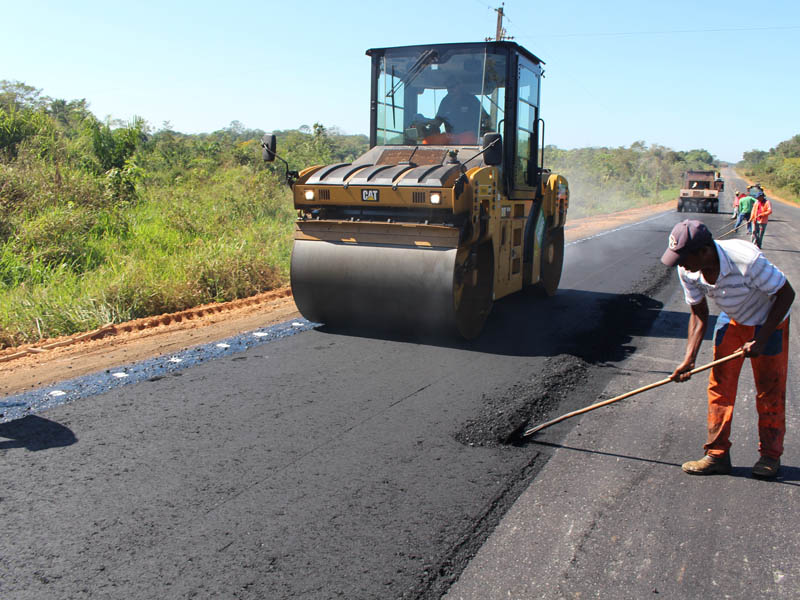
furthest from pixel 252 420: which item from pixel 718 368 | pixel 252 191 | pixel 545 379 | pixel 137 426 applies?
pixel 252 191

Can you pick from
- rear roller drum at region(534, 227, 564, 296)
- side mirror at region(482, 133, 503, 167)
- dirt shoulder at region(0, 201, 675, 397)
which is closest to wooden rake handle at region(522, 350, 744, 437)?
side mirror at region(482, 133, 503, 167)

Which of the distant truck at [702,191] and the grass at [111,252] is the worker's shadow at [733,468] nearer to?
the grass at [111,252]

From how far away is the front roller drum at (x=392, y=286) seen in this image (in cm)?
615

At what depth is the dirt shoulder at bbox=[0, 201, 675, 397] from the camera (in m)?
5.63

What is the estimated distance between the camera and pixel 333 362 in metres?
5.88

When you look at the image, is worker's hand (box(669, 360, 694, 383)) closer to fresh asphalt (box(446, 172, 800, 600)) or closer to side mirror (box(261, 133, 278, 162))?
fresh asphalt (box(446, 172, 800, 600))

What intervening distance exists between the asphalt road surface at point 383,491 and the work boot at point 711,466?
0.21 ft

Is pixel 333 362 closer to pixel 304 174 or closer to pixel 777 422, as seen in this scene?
pixel 304 174

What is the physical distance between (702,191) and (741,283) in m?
35.0

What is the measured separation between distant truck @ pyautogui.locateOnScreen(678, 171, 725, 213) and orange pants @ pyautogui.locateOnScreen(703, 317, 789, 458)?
113 feet

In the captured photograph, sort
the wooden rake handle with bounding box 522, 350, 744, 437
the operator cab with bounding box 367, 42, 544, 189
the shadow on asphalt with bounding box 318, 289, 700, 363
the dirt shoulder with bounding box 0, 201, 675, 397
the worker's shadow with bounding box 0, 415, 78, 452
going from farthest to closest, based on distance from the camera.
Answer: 1. the operator cab with bounding box 367, 42, 544, 189
2. the shadow on asphalt with bounding box 318, 289, 700, 363
3. the dirt shoulder with bounding box 0, 201, 675, 397
4. the worker's shadow with bounding box 0, 415, 78, 452
5. the wooden rake handle with bounding box 522, 350, 744, 437

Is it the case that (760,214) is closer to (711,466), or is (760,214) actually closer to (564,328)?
(564,328)

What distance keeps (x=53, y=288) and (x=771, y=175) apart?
271 feet

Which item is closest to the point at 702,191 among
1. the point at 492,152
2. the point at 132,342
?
the point at 492,152
